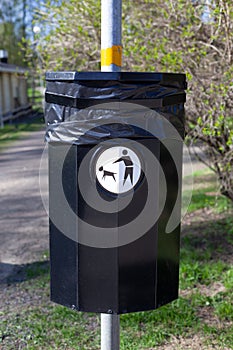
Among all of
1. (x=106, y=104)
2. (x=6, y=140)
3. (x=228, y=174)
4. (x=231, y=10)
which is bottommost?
(x=6, y=140)

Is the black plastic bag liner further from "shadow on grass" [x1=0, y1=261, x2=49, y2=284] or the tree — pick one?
"shadow on grass" [x1=0, y1=261, x2=49, y2=284]

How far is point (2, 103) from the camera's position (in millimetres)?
21812

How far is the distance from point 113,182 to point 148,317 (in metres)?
1.90

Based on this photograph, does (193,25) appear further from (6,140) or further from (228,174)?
(6,140)

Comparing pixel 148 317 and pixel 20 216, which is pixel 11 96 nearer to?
pixel 20 216

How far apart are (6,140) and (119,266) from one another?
46.9 ft

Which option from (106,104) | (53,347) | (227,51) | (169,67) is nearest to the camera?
(106,104)

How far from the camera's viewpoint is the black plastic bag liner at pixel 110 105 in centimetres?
234

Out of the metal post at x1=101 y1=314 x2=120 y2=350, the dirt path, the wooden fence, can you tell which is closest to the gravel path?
the dirt path

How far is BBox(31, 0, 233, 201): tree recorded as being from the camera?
4.66 metres

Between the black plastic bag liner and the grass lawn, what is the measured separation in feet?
6.02

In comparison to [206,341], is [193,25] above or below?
above

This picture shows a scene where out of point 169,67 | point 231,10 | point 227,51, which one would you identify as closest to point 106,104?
point 231,10

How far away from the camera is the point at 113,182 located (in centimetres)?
240
